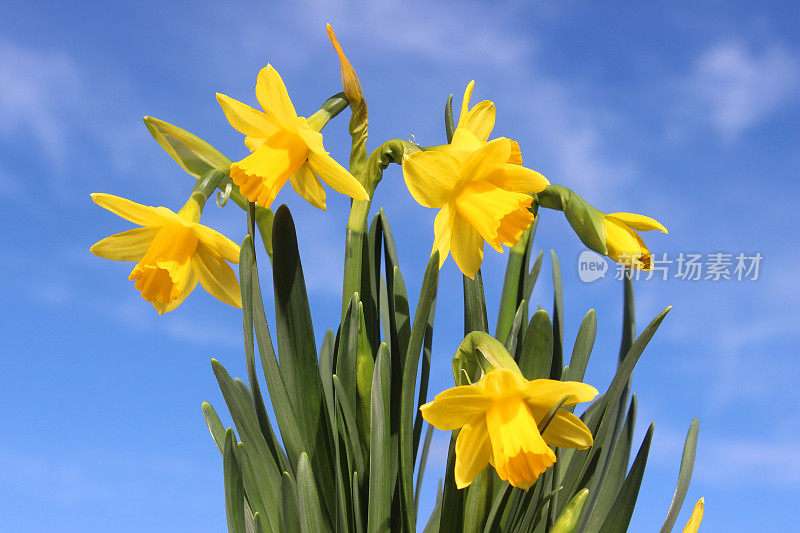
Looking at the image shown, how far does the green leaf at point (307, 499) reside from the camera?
119cm

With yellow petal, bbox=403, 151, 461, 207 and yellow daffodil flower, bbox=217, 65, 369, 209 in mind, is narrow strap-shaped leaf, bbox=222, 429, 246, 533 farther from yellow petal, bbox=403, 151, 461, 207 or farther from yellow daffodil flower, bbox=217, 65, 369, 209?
yellow petal, bbox=403, 151, 461, 207

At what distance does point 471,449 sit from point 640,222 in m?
0.61

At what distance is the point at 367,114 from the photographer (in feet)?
4.56

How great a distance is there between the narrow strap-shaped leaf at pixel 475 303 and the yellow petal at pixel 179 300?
61 cm

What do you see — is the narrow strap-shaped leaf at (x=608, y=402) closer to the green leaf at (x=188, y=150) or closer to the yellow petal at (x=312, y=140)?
the yellow petal at (x=312, y=140)

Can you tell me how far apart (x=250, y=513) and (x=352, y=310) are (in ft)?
1.83

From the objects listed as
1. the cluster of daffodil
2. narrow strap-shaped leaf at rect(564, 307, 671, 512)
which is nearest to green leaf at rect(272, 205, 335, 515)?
the cluster of daffodil

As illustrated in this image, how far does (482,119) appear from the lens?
1332 millimetres

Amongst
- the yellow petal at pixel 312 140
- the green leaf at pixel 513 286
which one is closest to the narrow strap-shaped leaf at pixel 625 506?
the green leaf at pixel 513 286

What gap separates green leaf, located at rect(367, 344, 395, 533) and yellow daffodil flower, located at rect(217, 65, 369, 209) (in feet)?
1.09

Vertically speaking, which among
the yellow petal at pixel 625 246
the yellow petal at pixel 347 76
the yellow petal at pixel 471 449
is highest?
the yellow petal at pixel 347 76

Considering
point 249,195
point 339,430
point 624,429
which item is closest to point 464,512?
point 339,430

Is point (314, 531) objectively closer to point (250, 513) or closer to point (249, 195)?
point (250, 513)

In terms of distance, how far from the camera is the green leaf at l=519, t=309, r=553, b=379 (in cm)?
129
